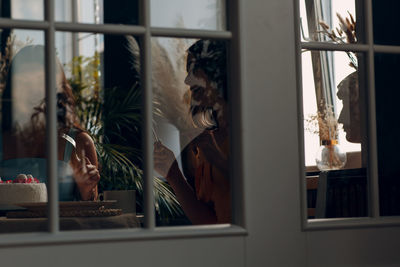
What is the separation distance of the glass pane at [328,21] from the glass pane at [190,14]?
1.03 ft

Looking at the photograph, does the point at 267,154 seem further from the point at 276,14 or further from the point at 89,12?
the point at 89,12

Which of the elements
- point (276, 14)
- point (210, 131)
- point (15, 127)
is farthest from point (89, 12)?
point (276, 14)

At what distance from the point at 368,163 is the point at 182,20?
2.50ft

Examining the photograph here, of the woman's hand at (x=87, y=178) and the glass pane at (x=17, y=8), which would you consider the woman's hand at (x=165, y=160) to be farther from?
the glass pane at (x=17, y=8)

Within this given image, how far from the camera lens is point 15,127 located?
3.92 meters

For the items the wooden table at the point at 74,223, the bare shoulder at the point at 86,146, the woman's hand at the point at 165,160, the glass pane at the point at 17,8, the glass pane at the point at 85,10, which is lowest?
the wooden table at the point at 74,223

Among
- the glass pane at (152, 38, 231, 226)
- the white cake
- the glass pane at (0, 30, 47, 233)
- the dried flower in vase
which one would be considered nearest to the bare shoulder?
the glass pane at (0, 30, 47, 233)

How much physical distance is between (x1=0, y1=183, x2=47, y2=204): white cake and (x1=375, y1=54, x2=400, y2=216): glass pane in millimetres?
1236

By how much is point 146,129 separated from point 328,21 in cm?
100

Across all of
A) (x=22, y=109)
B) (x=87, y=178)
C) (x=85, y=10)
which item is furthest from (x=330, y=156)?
(x=85, y=10)

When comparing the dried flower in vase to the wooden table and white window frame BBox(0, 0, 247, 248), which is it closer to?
white window frame BBox(0, 0, 247, 248)

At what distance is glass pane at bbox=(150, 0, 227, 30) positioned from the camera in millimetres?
1906

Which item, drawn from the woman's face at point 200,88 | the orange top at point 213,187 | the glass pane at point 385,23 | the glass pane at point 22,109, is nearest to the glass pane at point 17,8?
the glass pane at point 22,109

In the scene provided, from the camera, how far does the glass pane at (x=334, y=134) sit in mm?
2072
